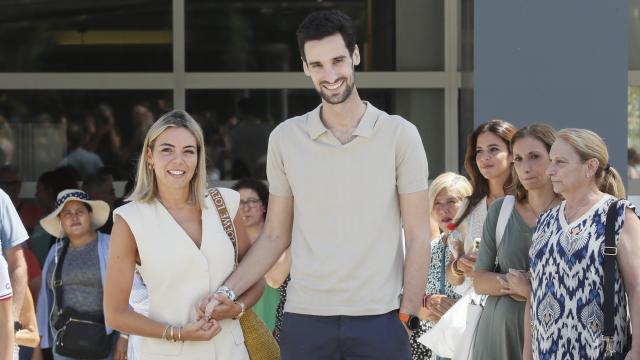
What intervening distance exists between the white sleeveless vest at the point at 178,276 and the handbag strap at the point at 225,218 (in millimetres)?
58

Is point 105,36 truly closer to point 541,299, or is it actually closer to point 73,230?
point 73,230

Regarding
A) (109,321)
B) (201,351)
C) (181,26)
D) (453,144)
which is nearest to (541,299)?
(201,351)

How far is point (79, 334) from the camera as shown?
7.84 meters

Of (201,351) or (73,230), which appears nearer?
(201,351)

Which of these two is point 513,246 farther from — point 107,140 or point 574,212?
point 107,140

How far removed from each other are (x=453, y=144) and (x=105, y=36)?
3.29 m

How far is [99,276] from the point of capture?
7949 mm

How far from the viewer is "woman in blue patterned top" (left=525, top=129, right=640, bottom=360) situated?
15.9ft

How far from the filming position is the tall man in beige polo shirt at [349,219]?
4.30 m

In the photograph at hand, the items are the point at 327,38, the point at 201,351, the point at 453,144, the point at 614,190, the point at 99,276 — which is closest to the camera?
the point at 327,38

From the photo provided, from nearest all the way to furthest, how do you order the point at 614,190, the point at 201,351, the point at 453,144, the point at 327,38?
1. the point at 327,38
2. the point at 201,351
3. the point at 614,190
4. the point at 453,144

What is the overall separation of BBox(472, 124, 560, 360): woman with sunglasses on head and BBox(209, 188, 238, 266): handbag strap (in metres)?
1.25

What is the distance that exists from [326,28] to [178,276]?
1168 millimetres

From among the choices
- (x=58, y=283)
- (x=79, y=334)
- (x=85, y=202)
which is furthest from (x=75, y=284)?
(x=85, y=202)
